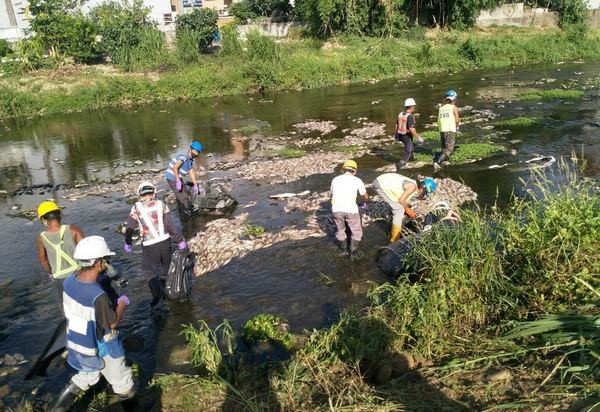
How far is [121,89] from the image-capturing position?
124 feet

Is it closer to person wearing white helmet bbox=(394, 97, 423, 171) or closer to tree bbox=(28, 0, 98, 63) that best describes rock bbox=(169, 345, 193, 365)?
person wearing white helmet bbox=(394, 97, 423, 171)

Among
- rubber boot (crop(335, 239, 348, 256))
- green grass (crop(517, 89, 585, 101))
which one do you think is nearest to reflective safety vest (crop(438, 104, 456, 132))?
rubber boot (crop(335, 239, 348, 256))

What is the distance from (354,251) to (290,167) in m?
7.48

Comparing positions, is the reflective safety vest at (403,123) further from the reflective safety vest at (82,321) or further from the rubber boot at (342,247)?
the reflective safety vest at (82,321)

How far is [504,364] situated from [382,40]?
44.8m

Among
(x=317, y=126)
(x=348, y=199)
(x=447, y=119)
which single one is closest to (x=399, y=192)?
(x=348, y=199)

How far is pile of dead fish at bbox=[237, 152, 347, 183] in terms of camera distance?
15.5 meters

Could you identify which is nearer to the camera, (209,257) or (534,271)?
(534,271)

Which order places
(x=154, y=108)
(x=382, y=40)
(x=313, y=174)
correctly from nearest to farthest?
(x=313, y=174) → (x=154, y=108) → (x=382, y=40)

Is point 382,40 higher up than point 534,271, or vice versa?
point 382,40

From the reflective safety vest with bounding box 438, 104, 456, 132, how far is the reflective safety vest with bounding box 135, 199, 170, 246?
961 cm

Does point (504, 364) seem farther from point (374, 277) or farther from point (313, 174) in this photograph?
point (313, 174)

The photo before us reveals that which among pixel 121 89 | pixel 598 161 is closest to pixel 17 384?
pixel 598 161

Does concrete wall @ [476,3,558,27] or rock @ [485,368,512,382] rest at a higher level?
concrete wall @ [476,3,558,27]
